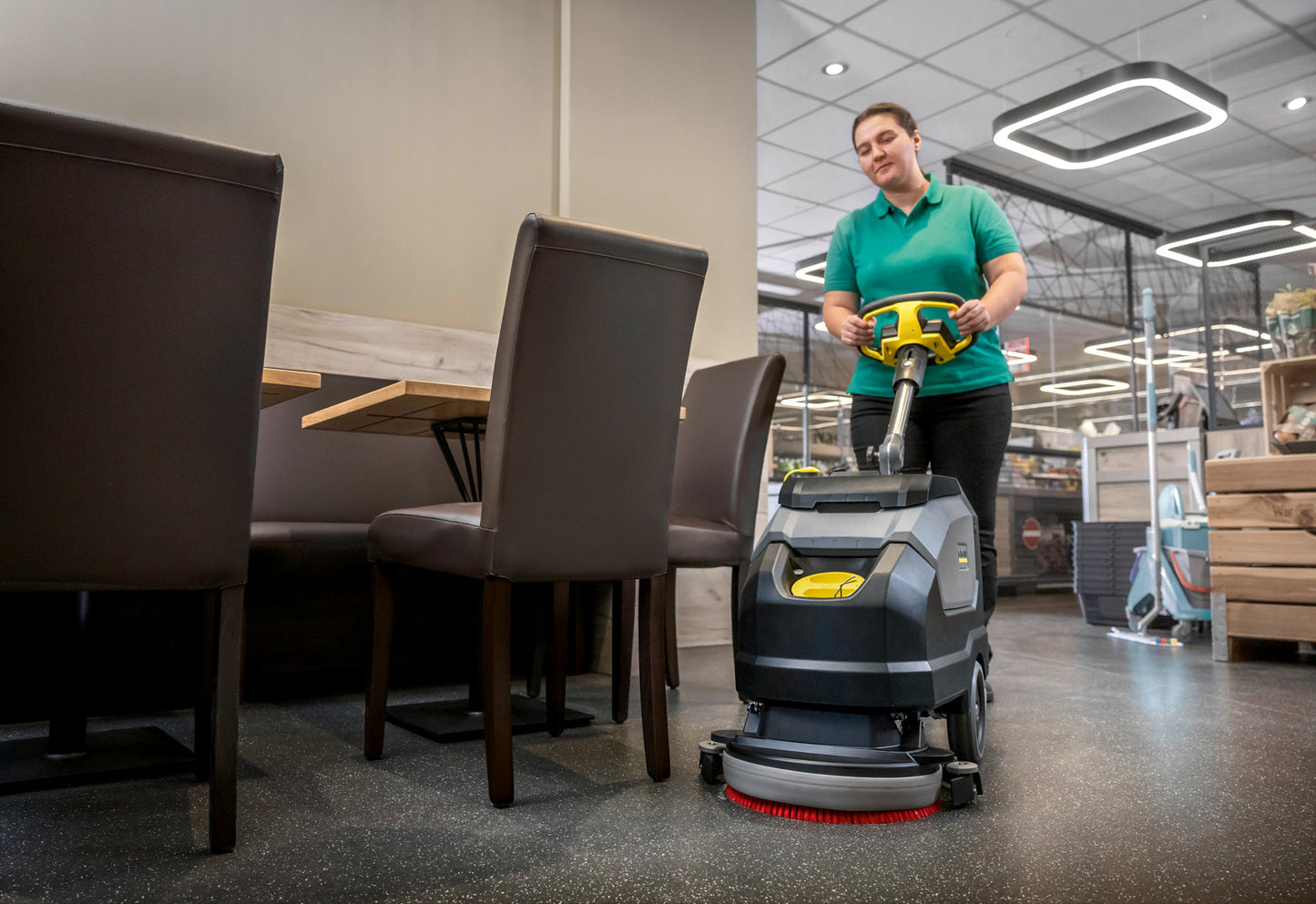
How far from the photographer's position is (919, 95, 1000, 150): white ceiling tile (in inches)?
247

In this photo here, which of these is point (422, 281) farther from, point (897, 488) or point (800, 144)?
point (800, 144)

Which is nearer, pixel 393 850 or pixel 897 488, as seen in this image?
pixel 393 850

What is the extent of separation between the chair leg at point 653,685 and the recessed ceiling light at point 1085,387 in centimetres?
1373

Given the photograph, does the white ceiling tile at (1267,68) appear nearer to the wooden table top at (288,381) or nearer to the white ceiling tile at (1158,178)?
the white ceiling tile at (1158,178)

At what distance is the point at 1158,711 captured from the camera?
2.41 meters

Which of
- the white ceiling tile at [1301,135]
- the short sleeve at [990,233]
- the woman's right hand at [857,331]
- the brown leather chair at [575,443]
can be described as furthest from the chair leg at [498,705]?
the white ceiling tile at [1301,135]

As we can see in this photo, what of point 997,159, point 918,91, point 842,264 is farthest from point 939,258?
point 997,159

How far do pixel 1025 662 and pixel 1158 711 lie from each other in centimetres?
97

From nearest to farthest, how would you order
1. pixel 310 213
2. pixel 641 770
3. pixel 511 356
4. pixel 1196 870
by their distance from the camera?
pixel 1196 870 → pixel 511 356 → pixel 641 770 → pixel 310 213

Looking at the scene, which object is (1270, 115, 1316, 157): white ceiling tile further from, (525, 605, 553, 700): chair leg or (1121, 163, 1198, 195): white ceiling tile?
(525, 605, 553, 700): chair leg

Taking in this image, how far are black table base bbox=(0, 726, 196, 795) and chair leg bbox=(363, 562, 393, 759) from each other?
1.08 ft

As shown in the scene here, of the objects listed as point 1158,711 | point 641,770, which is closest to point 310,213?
point 641,770

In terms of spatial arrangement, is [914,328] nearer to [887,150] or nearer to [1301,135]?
[887,150]

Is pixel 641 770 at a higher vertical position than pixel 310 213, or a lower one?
lower
